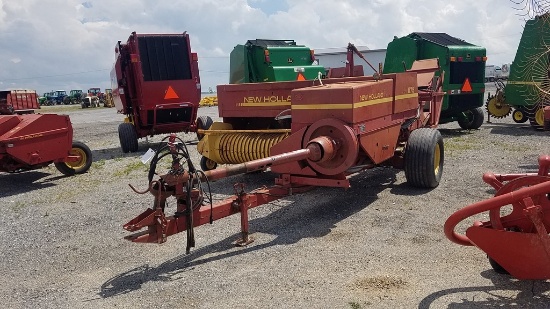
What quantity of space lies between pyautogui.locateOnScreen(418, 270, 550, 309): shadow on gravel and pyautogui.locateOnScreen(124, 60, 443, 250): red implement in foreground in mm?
1723

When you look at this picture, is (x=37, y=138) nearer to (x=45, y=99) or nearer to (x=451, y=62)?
(x=451, y=62)

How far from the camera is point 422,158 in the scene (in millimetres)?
5812

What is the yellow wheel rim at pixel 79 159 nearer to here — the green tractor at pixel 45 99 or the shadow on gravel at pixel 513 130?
the shadow on gravel at pixel 513 130

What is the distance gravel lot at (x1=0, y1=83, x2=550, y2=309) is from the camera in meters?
3.40

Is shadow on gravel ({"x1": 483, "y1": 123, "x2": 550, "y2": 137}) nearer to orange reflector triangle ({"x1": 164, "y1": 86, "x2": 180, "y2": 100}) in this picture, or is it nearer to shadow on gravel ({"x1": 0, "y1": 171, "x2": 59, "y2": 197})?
orange reflector triangle ({"x1": 164, "y1": 86, "x2": 180, "y2": 100})

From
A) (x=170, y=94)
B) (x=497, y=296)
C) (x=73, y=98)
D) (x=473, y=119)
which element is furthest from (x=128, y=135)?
(x=73, y=98)

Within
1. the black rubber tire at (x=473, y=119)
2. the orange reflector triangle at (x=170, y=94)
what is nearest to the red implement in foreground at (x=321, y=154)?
the orange reflector triangle at (x=170, y=94)

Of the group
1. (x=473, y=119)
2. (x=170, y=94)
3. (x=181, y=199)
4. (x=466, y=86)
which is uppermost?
(x=170, y=94)

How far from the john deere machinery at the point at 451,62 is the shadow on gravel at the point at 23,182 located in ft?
25.5

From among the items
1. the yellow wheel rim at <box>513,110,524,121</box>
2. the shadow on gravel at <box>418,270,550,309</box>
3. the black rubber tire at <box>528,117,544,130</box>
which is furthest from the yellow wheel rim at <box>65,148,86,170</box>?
the yellow wheel rim at <box>513,110,524,121</box>

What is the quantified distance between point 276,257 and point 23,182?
18.8 feet

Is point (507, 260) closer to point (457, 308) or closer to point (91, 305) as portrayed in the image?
point (457, 308)

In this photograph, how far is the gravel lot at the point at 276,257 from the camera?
3.40 meters

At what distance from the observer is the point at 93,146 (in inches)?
511
